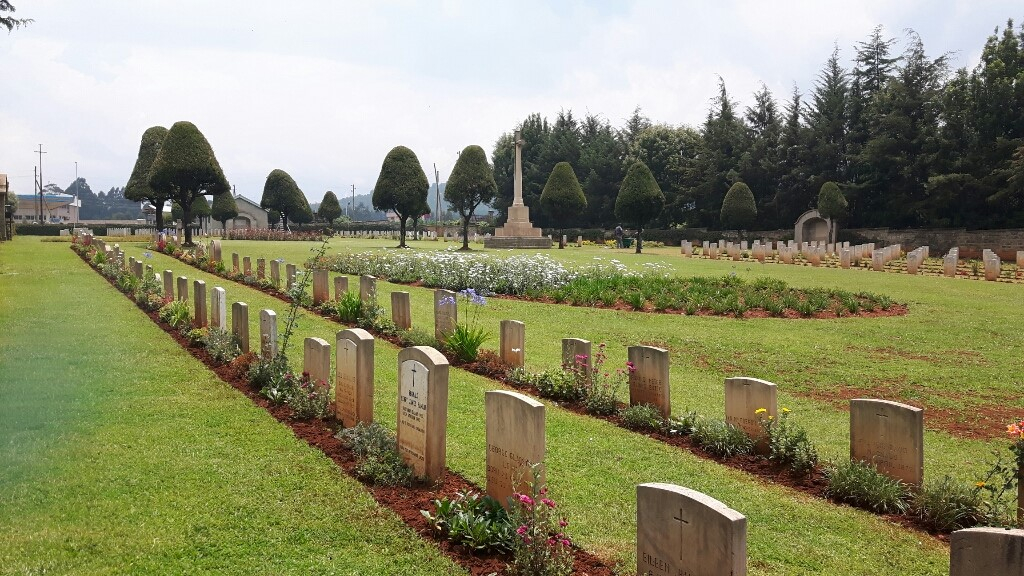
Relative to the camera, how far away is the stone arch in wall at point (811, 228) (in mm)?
41875

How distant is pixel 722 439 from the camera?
6.10 meters

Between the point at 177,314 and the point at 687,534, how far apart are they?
33.0 ft

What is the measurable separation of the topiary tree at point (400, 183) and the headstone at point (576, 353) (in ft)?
101

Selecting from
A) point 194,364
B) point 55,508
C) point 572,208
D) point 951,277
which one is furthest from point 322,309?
point 572,208

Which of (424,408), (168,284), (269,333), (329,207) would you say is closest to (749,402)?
(424,408)

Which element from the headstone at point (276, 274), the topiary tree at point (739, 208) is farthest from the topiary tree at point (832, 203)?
the headstone at point (276, 274)

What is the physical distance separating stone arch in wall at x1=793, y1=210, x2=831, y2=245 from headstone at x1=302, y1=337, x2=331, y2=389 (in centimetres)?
3961

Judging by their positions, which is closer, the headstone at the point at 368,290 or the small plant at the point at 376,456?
the small plant at the point at 376,456

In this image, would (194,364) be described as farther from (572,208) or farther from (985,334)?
(572,208)

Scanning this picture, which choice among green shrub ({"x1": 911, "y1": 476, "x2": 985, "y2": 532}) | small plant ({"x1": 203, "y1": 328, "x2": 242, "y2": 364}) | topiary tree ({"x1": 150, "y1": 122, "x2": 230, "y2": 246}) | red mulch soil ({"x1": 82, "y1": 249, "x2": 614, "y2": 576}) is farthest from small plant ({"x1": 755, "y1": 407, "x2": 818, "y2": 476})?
topiary tree ({"x1": 150, "y1": 122, "x2": 230, "y2": 246})

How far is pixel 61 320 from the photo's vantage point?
1199 centimetres

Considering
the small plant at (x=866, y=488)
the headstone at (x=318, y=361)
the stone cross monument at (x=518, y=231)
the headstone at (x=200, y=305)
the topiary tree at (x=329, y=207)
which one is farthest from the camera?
the topiary tree at (x=329, y=207)

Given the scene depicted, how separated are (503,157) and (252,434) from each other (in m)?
58.8

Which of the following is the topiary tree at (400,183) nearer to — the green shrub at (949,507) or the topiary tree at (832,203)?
the topiary tree at (832,203)
